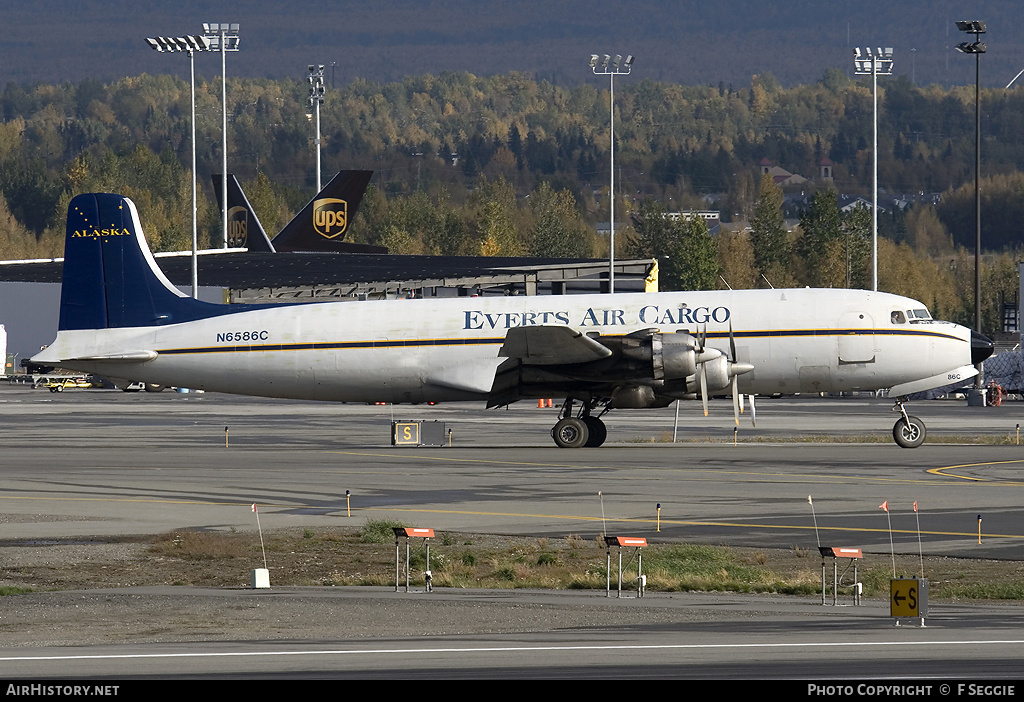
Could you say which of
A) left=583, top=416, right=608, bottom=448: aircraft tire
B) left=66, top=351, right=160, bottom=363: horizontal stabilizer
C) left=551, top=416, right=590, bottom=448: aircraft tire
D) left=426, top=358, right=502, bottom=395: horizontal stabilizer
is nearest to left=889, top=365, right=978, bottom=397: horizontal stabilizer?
left=583, top=416, right=608, bottom=448: aircraft tire

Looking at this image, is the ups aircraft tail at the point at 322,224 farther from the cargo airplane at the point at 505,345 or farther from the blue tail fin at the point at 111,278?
the cargo airplane at the point at 505,345

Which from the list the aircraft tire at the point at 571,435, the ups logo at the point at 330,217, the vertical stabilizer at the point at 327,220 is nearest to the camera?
the aircraft tire at the point at 571,435

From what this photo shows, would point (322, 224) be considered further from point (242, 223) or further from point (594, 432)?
point (594, 432)

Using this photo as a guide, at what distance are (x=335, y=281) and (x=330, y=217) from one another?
2520 cm

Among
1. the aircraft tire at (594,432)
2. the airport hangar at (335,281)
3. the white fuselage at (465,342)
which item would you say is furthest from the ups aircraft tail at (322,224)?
the aircraft tire at (594,432)

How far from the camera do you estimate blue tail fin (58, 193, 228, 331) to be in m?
40.7

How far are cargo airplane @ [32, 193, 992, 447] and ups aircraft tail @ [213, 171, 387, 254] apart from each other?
71546mm

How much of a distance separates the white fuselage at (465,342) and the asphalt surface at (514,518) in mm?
1970

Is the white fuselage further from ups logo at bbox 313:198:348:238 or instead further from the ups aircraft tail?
ups logo at bbox 313:198:348:238

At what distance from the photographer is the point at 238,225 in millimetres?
126062

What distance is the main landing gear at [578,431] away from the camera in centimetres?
3884

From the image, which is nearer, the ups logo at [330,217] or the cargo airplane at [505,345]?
the cargo airplane at [505,345]

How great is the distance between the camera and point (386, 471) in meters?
33.2

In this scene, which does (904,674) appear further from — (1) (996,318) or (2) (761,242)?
(2) (761,242)
